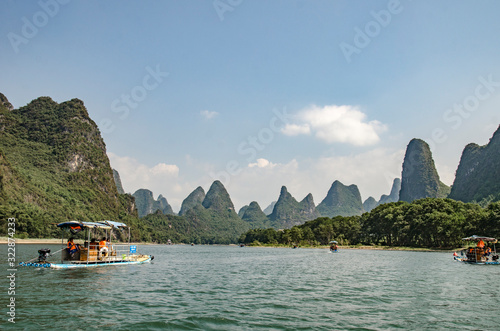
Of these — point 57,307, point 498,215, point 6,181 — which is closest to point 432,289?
point 57,307

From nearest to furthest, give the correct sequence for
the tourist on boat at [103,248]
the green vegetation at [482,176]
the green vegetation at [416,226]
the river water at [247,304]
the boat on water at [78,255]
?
the river water at [247,304] < the boat on water at [78,255] < the tourist on boat at [103,248] < the green vegetation at [416,226] < the green vegetation at [482,176]

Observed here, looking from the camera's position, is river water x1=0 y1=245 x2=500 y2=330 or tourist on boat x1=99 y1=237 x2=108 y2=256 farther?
tourist on boat x1=99 y1=237 x2=108 y2=256

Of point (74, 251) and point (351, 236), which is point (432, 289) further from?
point (351, 236)

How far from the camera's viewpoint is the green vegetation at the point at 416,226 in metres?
74.9

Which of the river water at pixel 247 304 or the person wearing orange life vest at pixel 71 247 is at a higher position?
the person wearing orange life vest at pixel 71 247

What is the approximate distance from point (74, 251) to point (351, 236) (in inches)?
4162

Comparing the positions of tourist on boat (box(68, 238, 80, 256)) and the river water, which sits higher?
tourist on boat (box(68, 238, 80, 256))

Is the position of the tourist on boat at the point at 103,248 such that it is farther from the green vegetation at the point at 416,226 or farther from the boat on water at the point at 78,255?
the green vegetation at the point at 416,226

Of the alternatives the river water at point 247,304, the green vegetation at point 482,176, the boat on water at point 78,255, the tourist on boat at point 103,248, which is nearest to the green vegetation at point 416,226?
the river water at point 247,304

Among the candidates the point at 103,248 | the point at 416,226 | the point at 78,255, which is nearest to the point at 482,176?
the point at 416,226

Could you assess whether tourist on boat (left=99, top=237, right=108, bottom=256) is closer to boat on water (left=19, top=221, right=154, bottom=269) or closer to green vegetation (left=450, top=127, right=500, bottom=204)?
boat on water (left=19, top=221, right=154, bottom=269)

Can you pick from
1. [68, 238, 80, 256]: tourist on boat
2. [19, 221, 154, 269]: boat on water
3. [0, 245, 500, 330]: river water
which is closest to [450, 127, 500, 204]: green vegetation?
[0, 245, 500, 330]: river water

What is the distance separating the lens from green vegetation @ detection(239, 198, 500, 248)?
7494cm

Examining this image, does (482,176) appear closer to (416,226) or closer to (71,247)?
(416,226)
